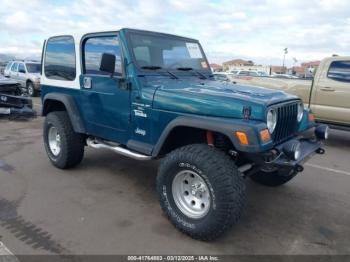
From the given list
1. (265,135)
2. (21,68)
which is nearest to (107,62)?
(265,135)

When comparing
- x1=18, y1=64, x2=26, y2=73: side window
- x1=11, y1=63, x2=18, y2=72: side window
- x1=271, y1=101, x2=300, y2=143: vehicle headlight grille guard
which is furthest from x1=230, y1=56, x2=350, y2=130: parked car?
x1=11, y1=63, x2=18, y2=72: side window

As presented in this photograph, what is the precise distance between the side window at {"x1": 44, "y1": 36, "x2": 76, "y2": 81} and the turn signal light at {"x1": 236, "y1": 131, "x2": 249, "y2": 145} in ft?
9.13

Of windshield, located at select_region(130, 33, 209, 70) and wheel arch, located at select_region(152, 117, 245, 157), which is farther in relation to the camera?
windshield, located at select_region(130, 33, 209, 70)

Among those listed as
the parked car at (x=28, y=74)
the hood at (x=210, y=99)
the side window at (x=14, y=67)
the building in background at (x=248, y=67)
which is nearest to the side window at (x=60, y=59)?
the hood at (x=210, y=99)

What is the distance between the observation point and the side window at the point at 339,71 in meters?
7.52

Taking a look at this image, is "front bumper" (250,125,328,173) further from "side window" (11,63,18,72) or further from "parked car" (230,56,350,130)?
"side window" (11,63,18,72)

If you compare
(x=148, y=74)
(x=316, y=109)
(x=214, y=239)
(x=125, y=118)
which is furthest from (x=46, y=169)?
(x=316, y=109)

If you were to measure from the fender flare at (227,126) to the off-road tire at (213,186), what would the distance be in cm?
23

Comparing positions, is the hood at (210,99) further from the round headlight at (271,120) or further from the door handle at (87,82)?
the door handle at (87,82)

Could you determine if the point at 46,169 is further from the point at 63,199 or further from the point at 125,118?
the point at 125,118

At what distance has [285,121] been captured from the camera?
3631 mm

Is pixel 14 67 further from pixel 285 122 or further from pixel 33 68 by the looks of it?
pixel 285 122

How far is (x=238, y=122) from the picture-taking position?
10.2 ft

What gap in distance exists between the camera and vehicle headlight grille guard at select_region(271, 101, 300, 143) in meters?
3.47
